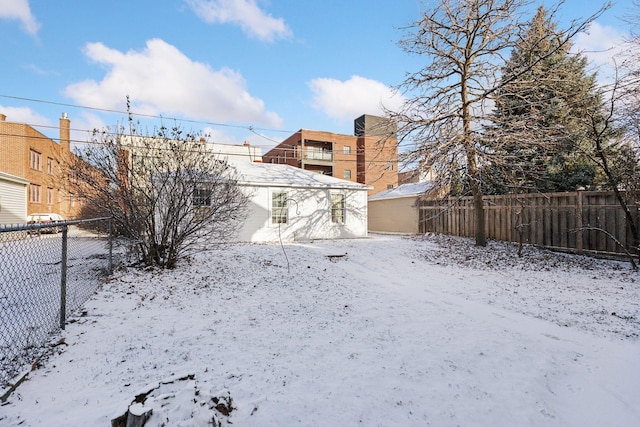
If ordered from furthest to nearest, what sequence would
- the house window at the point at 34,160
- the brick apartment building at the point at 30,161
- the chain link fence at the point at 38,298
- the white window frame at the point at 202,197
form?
the house window at the point at 34,160
the brick apartment building at the point at 30,161
the white window frame at the point at 202,197
the chain link fence at the point at 38,298

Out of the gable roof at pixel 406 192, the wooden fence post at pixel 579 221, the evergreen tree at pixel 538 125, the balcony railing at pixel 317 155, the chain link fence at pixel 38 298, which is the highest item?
the balcony railing at pixel 317 155

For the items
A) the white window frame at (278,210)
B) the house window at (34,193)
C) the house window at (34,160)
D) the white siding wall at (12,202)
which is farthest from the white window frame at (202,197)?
the house window at (34,160)

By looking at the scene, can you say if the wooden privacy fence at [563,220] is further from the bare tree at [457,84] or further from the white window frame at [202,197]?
the white window frame at [202,197]

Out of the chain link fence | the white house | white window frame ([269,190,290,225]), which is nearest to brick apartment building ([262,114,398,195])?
the white house

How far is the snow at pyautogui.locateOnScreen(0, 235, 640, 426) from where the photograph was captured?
2393 mm

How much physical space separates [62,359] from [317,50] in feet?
42.8

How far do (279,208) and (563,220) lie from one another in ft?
33.7

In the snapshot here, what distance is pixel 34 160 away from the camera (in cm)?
2297

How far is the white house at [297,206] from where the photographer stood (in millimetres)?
12930

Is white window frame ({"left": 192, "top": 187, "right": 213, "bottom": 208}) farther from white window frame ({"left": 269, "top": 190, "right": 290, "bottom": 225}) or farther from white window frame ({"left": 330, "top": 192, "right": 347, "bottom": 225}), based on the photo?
white window frame ({"left": 330, "top": 192, "right": 347, "bottom": 225})

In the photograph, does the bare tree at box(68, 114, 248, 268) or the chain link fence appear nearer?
the chain link fence

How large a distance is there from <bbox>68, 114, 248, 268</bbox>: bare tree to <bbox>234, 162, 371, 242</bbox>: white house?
193 inches

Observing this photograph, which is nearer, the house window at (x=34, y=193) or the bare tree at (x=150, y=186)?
the bare tree at (x=150, y=186)

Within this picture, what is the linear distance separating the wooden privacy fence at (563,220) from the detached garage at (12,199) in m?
23.7
